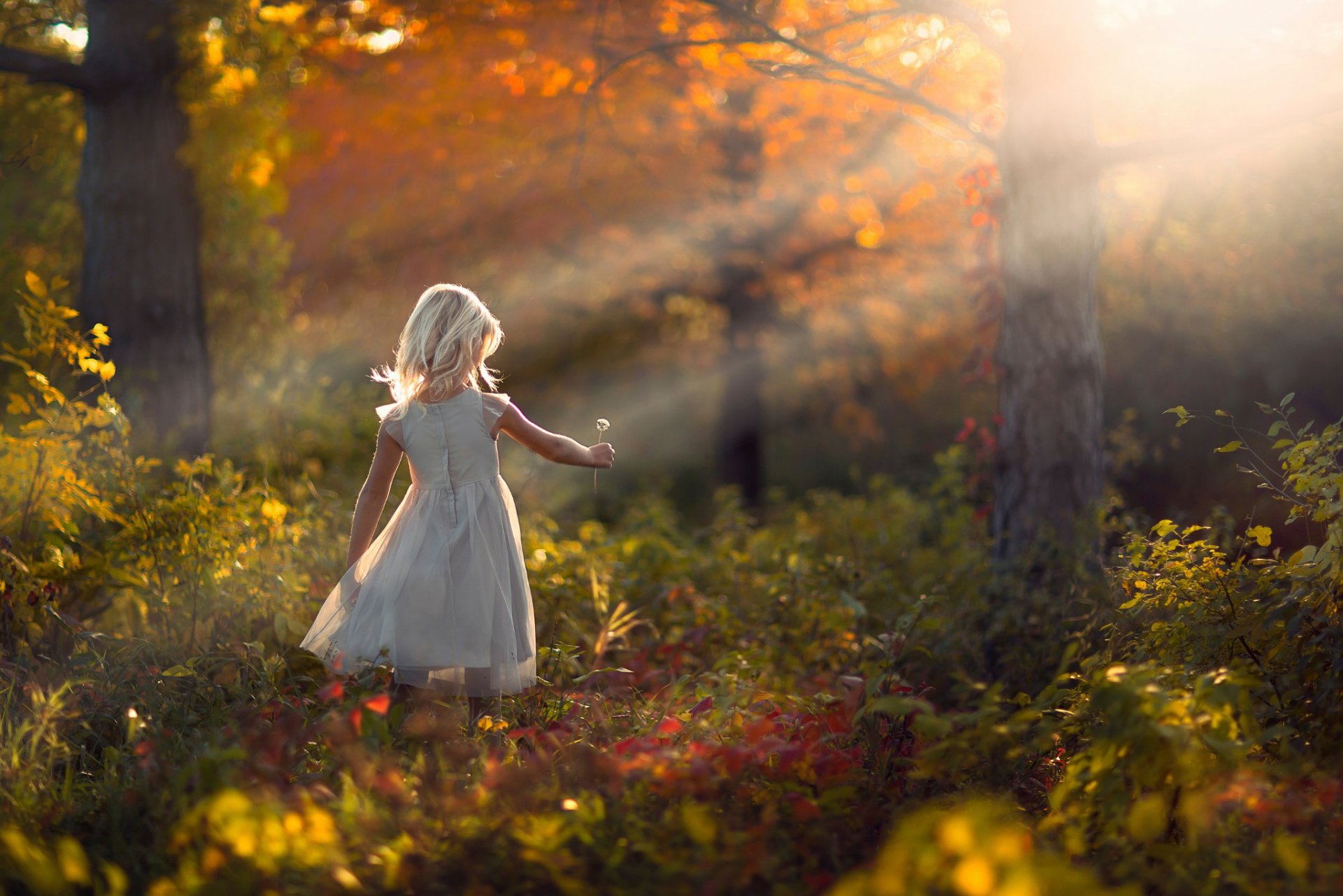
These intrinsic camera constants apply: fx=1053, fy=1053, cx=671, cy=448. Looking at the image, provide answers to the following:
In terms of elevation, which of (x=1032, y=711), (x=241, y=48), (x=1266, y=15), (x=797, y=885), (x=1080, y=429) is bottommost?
(x=797, y=885)

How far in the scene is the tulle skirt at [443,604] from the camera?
3582mm

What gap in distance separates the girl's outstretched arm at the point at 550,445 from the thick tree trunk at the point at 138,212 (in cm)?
337

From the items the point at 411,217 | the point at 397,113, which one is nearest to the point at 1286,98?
the point at 397,113

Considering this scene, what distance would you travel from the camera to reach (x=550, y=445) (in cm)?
382

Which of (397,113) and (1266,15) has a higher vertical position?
(397,113)

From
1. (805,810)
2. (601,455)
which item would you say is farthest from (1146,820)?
(601,455)

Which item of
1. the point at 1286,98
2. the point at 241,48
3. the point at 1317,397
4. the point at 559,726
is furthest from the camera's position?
the point at 1317,397

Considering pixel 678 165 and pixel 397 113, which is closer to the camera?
pixel 397 113

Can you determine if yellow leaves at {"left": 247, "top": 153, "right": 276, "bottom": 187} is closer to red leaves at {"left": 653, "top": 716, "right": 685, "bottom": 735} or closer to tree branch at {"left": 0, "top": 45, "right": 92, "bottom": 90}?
tree branch at {"left": 0, "top": 45, "right": 92, "bottom": 90}

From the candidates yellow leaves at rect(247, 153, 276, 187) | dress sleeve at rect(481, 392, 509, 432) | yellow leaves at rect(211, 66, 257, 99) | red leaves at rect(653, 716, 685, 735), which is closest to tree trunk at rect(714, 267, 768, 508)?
yellow leaves at rect(247, 153, 276, 187)

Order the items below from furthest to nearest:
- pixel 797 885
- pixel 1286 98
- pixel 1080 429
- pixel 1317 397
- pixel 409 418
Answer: pixel 1317 397 < pixel 1080 429 < pixel 1286 98 < pixel 409 418 < pixel 797 885

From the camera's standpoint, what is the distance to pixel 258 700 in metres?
3.66

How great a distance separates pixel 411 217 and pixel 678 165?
2899mm

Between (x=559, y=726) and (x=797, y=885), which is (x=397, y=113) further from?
(x=797, y=885)
